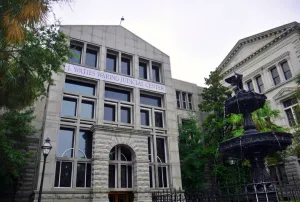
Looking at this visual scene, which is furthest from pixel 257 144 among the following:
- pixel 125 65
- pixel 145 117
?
pixel 125 65

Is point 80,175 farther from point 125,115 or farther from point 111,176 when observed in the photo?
Result: point 125,115

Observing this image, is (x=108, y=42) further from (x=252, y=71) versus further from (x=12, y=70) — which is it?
(x=252, y=71)

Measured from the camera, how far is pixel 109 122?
2005 centimetres

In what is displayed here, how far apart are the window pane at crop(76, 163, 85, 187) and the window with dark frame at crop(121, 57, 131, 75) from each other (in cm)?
951

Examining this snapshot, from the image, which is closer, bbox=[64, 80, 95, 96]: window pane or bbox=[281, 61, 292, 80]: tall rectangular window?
bbox=[64, 80, 95, 96]: window pane

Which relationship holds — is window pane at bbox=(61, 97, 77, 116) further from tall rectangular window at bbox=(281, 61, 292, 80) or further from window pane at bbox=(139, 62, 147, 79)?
tall rectangular window at bbox=(281, 61, 292, 80)

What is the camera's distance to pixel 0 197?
19.5 m

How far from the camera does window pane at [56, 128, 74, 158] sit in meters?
17.5

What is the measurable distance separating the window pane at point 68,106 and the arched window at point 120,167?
4.43m

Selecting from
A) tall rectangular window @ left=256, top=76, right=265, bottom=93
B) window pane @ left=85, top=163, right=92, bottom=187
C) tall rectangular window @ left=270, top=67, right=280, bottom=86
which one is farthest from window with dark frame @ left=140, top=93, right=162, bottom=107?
tall rectangular window @ left=270, top=67, right=280, bottom=86

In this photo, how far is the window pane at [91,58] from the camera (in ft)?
71.1

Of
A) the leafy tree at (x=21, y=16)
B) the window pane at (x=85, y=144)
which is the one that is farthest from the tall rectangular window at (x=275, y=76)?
the leafy tree at (x=21, y=16)

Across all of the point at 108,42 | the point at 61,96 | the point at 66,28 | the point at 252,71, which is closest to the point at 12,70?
the point at 61,96

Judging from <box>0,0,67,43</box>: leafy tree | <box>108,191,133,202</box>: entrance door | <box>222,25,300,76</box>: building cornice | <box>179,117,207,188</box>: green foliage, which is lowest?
<box>108,191,133,202</box>: entrance door
